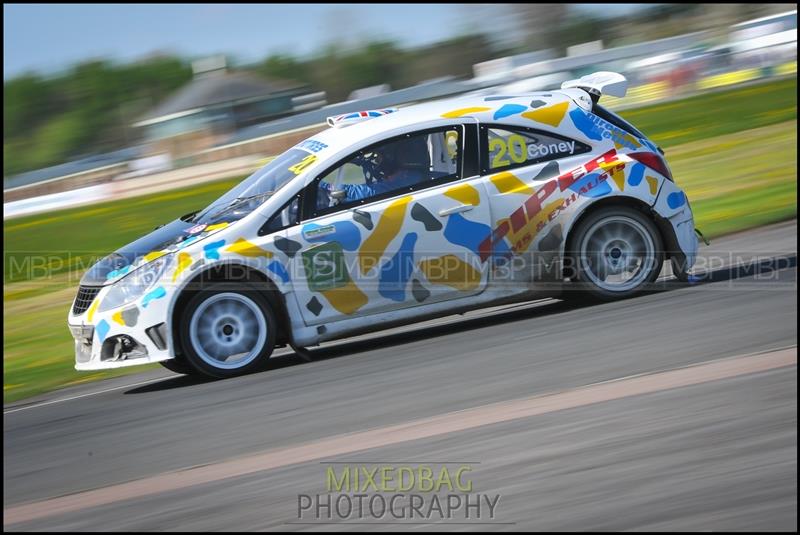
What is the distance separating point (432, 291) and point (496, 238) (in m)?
0.59

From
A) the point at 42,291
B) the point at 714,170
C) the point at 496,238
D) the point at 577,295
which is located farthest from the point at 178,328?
the point at 714,170

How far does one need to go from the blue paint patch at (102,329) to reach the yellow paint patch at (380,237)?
5.73 ft

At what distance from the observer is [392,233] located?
6801 mm

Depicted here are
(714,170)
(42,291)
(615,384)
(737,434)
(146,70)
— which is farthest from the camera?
(146,70)

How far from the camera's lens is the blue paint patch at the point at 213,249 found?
6.64 m

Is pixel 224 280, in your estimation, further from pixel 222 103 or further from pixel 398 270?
pixel 222 103

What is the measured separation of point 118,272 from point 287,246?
3.88 feet

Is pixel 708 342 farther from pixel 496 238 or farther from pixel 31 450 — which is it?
pixel 31 450

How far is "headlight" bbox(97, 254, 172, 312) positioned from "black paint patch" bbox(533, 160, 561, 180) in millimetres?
2663

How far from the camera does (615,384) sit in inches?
211

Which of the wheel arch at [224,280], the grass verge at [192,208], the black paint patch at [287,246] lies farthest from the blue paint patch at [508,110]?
the grass verge at [192,208]

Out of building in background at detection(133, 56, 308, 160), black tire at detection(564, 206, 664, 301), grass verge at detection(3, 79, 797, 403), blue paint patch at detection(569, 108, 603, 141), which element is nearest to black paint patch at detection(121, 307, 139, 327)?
grass verge at detection(3, 79, 797, 403)

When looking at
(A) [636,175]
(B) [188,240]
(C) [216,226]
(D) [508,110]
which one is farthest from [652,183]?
(B) [188,240]

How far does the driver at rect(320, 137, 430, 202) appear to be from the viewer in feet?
22.7
